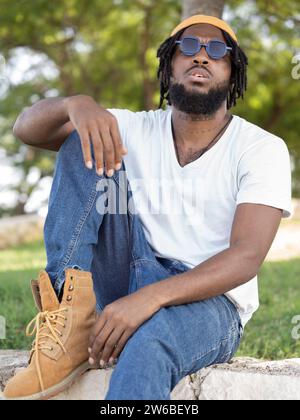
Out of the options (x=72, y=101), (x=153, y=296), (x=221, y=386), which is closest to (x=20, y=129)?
(x=72, y=101)

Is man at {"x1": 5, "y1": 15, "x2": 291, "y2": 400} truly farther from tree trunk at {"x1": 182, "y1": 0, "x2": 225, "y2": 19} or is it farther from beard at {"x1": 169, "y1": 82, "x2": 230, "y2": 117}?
tree trunk at {"x1": 182, "y1": 0, "x2": 225, "y2": 19}

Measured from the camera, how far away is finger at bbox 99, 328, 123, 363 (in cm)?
251

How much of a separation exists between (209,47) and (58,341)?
1.53 m

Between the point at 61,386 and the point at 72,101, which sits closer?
the point at 61,386

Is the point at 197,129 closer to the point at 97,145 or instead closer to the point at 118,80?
the point at 97,145

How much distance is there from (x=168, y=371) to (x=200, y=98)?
4.43 feet

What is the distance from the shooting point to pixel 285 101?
15.4 m

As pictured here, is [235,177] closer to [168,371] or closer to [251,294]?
[251,294]

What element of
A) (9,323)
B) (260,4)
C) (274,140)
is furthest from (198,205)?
(260,4)

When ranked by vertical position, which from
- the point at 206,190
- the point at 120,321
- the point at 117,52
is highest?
the point at 117,52

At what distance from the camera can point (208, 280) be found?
8.55 ft

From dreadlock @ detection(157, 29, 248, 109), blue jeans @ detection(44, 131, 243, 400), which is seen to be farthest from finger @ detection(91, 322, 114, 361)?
dreadlock @ detection(157, 29, 248, 109)

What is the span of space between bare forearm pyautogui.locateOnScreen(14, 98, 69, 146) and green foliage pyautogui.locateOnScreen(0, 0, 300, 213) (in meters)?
4.76

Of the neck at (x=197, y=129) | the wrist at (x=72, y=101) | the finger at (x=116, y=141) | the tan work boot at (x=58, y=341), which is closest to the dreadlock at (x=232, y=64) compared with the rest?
the neck at (x=197, y=129)
